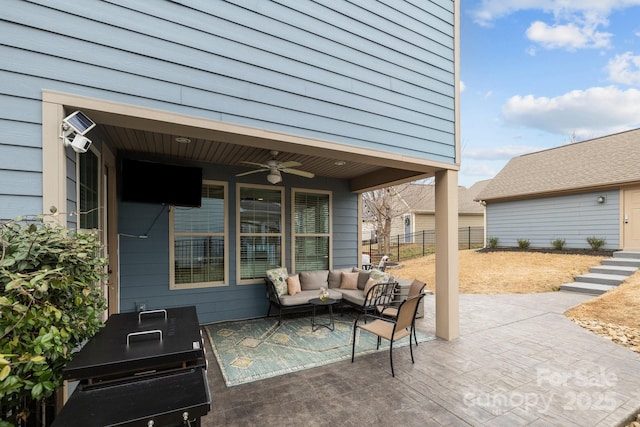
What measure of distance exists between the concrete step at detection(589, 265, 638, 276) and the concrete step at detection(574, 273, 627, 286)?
0.21 meters

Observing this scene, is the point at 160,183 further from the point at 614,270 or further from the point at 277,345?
the point at 614,270

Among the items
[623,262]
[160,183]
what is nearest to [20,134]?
[160,183]

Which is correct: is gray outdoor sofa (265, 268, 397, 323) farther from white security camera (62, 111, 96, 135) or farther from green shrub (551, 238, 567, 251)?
green shrub (551, 238, 567, 251)

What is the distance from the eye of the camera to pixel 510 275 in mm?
8625

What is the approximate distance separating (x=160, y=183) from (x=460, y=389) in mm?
4565

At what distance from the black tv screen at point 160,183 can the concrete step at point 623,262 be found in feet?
36.4

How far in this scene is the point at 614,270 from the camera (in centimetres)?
773

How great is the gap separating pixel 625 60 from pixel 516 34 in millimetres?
6248

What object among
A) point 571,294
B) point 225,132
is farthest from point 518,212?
point 225,132

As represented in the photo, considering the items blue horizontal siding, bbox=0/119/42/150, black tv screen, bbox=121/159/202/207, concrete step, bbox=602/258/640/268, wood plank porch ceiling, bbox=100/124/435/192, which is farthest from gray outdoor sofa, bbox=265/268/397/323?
concrete step, bbox=602/258/640/268

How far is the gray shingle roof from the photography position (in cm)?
937

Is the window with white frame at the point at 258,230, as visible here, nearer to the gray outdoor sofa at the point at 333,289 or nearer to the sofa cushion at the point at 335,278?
the gray outdoor sofa at the point at 333,289

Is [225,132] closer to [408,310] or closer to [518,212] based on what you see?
[408,310]

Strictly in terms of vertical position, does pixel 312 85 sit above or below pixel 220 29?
below
